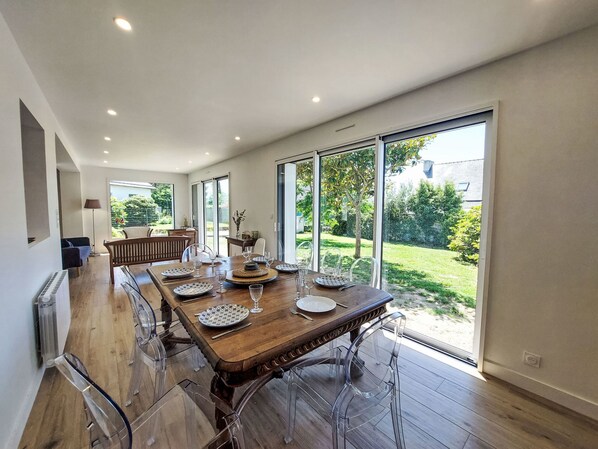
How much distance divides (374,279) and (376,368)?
1.00 metres

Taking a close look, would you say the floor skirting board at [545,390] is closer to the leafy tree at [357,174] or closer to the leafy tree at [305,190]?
the leafy tree at [357,174]

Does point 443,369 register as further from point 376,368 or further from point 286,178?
point 286,178

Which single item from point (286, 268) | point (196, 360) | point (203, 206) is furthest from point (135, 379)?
point (203, 206)

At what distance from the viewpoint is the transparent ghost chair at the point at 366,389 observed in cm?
119

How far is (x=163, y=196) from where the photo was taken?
838 centimetres

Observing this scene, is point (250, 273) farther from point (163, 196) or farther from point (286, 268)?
point (163, 196)

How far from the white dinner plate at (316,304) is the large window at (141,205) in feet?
26.5

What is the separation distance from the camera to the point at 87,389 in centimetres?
78

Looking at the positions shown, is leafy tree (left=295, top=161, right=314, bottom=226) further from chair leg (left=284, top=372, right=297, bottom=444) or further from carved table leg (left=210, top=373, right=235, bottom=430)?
carved table leg (left=210, top=373, right=235, bottom=430)

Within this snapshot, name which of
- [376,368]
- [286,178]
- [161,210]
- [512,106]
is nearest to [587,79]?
[512,106]

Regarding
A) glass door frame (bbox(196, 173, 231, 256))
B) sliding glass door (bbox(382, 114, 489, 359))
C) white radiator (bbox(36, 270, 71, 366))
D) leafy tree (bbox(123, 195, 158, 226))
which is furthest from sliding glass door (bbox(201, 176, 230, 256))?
sliding glass door (bbox(382, 114, 489, 359))

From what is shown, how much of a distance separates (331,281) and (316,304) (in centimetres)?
46

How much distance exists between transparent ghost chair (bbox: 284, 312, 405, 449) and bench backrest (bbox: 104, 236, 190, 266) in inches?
171

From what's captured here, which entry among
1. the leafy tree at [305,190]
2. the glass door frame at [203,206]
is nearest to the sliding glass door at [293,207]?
the leafy tree at [305,190]
